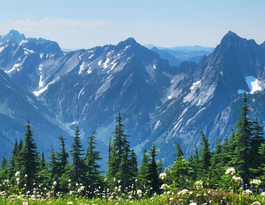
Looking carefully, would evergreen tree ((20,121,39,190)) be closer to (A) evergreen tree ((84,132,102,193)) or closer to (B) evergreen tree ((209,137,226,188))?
(A) evergreen tree ((84,132,102,193))

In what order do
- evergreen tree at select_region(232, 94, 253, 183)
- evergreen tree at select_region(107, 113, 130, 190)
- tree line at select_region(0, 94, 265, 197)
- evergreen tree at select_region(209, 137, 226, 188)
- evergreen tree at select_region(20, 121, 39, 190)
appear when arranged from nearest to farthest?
evergreen tree at select_region(209, 137, 226, 188)
evergreen tree at select_region(232, 94, 253, 183)
tree line at select_region(0, 94, 265, 197)
evergreen tree at select_region(107, 113, 130, 190)
evergreen tree at select_region(20, 121, 39, 190)

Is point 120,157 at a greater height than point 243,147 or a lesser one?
greater

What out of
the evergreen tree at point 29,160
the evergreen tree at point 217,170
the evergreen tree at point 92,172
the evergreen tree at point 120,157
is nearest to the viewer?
the evergreen tree at point 217,170

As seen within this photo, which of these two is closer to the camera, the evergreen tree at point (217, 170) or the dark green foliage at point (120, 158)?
the evergreen tree at point (217, 170)

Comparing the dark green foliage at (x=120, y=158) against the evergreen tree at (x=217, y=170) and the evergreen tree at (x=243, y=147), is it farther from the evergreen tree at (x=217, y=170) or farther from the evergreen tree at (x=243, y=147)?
the evergreen tree at (x=243, y=147)

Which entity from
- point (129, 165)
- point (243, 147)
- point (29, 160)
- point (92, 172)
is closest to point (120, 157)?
point (129, 165)

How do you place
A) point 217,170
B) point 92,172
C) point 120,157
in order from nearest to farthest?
point 217,170 → point 92,172 → point 120,157

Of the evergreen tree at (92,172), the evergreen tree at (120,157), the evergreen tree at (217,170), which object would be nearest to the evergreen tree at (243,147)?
the evergreen tree at (217,170)

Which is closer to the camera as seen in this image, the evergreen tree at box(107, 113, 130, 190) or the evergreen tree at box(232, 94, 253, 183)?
the evergreen tree at box(232, 94, 253, 183)

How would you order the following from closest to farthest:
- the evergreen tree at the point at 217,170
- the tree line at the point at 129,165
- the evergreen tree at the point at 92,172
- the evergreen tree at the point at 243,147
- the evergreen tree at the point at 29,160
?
the evergreen tree at the point at 217,170 → the evergreen tree at the point at 243,147 → the tree line at the point at 129,165 → the evergreen tree at the point at 92,172 → the evergreen tree at the point at 29,160

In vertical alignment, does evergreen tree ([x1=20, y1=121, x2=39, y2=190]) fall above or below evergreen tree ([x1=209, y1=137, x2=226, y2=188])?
above

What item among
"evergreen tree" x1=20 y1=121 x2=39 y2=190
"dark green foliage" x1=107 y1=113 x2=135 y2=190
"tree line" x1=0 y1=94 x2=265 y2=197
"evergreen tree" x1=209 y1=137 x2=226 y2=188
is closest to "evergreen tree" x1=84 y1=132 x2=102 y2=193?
"tree line" x1=0 y1=94 x2=265 y2=197

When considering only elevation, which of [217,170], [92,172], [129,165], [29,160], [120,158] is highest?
[29,160]

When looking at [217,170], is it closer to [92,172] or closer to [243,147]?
[243,147]
